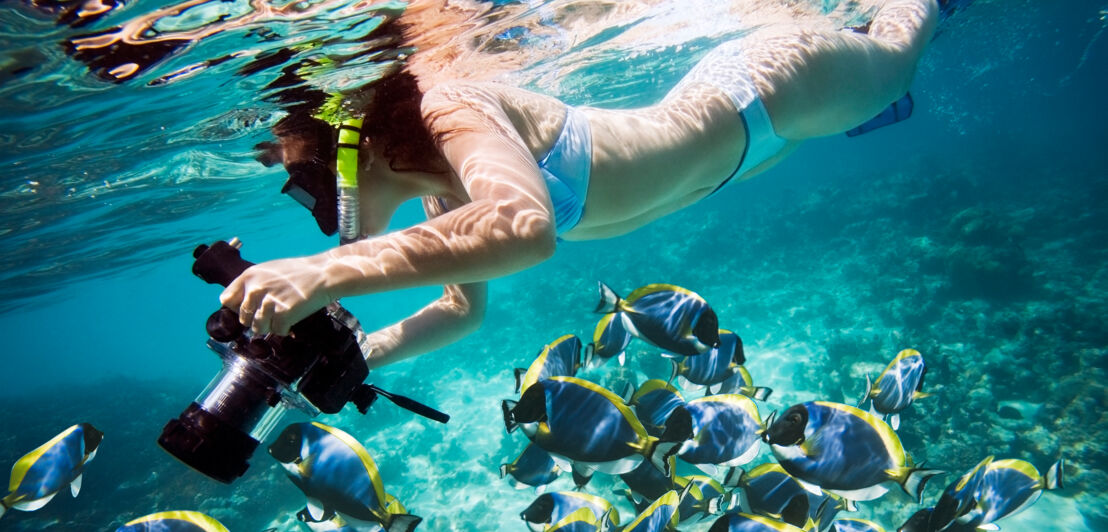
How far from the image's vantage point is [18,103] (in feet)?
18.4

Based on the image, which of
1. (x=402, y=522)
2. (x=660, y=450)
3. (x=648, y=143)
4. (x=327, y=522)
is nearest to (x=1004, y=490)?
(x=660, y=450)

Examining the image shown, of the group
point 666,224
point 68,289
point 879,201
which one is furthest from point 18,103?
point 68,289

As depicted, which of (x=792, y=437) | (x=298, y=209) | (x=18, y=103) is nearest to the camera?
(x=792, y=437)

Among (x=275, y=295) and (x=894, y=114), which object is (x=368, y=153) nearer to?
(x=275, y=295)

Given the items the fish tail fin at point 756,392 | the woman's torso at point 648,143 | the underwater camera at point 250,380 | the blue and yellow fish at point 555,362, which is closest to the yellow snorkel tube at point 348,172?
the underwater camera at point 250,380

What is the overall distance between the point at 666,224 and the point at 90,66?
21891 mm

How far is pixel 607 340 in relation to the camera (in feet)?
12.5

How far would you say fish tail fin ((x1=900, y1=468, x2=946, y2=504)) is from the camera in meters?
2.67

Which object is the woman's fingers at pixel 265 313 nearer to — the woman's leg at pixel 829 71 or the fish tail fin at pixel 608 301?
the fish tail fin at pixel 608 301

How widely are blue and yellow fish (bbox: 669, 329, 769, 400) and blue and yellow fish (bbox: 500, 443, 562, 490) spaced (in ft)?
4.17

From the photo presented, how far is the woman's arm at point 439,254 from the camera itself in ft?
3.92

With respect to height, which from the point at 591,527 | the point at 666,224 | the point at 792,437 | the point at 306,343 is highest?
the point at 306,343

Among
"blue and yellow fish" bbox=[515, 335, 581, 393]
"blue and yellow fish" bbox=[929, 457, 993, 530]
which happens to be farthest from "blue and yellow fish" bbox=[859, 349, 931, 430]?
"blue and yellow fish" bbox=[515, 335, 581, 393]

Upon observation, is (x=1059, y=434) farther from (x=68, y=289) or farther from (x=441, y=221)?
(x=68, y=289)
